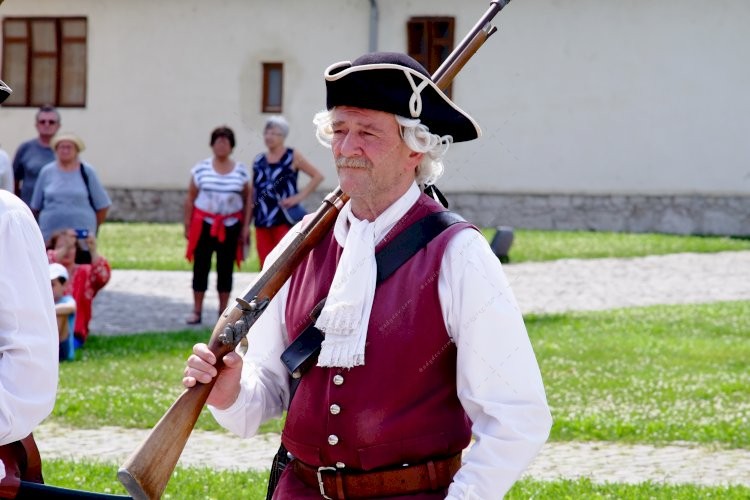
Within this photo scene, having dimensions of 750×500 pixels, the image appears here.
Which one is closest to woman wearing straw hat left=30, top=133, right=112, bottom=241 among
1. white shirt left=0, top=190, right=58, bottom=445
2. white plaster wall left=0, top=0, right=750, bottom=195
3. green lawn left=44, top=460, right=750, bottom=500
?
green lawn left=44, top=460, right=750, bottom=500

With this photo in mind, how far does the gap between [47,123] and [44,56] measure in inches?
629

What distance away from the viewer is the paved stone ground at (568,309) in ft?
26.1

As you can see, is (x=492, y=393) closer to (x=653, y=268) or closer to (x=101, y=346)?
(x=101, y=346)

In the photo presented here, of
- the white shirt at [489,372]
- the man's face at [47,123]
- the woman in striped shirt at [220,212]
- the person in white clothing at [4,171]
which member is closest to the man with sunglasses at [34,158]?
the man's face at [47,123]

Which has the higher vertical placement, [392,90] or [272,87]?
[392,90]

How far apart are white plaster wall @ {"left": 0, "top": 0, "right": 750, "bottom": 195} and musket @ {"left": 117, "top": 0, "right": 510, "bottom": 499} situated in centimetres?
2199

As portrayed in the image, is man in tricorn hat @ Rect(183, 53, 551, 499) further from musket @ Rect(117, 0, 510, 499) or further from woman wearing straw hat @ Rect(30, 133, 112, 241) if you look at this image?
woman wearing straw hat @ Rect(30, 133, 112, 241)

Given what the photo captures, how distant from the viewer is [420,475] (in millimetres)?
3477

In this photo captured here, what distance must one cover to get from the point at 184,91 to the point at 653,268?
1180 centimetres

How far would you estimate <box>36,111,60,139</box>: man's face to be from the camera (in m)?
13.9

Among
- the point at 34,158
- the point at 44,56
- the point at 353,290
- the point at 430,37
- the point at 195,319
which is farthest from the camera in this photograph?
the point at 44,56

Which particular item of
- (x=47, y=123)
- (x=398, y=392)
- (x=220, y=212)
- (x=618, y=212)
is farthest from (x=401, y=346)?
(x=618, y=212)

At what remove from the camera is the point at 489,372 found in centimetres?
338

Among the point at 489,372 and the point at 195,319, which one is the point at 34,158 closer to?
the point at 195,319
